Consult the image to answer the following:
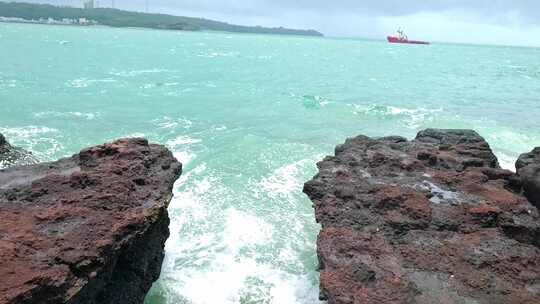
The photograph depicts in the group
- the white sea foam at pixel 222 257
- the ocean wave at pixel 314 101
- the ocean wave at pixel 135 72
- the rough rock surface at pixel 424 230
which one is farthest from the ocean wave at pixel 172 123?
the ocean wave at pixel 135 72

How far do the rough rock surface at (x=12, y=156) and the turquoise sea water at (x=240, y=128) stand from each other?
2.71 m

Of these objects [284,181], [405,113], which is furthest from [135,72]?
[284,181]

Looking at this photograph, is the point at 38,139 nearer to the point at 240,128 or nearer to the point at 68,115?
the point at 68,115

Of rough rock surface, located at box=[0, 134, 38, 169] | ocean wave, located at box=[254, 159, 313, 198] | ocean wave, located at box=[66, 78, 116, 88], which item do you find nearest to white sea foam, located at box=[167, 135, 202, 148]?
ocean wave, located at box=[254, 159, 313, 198]

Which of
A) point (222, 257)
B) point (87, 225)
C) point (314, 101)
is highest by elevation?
point (87, 225)

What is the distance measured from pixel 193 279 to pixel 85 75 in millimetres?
→ 34003

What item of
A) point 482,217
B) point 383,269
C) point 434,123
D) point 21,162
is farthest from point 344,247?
point 434,123

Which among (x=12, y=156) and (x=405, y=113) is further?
(x=405, y=113)

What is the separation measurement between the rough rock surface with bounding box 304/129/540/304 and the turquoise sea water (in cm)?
217

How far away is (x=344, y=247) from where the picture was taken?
7.29 m

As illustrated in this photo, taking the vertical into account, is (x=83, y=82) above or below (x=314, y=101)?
below

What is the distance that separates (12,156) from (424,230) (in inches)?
432

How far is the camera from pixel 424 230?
779cm

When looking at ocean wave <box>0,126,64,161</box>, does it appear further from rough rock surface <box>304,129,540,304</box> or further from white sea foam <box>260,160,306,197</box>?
rough rock surface <box>304,129,540,304</box>
